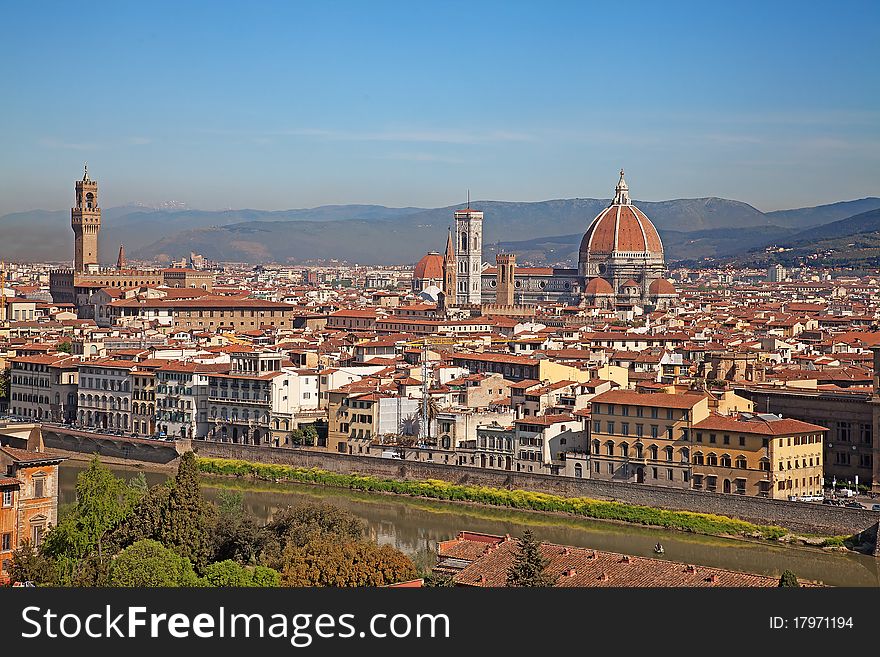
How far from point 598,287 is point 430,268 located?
8.08 meters

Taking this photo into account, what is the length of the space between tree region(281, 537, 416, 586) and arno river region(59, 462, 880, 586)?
169 centimetres

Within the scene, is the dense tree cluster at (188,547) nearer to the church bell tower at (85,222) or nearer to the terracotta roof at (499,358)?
the terracotta roof at (499,358)

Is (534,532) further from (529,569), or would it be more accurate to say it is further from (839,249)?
(839,249)

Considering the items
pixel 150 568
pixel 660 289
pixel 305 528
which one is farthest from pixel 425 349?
pixel 660 289

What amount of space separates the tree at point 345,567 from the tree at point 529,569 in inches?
30.7

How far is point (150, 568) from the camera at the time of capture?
36.0 feet

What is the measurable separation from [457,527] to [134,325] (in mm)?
21425

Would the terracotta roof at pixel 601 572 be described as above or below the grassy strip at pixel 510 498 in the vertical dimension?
above

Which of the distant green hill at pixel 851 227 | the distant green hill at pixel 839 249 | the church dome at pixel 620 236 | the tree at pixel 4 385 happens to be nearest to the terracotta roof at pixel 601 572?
the tree at pixel 4 385

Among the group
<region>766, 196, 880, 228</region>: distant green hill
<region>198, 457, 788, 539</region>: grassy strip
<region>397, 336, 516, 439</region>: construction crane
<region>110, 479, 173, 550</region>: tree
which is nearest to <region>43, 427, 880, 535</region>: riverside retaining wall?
<region>198, 457, 788, 539</region>: grassy strip

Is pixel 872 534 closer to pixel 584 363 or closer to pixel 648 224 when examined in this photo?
pixel 584 363

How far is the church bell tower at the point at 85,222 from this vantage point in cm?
5059

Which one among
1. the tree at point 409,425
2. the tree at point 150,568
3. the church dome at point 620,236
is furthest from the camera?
the church dome at point 620,236

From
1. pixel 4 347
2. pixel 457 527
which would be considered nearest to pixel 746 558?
pixel 457 527
